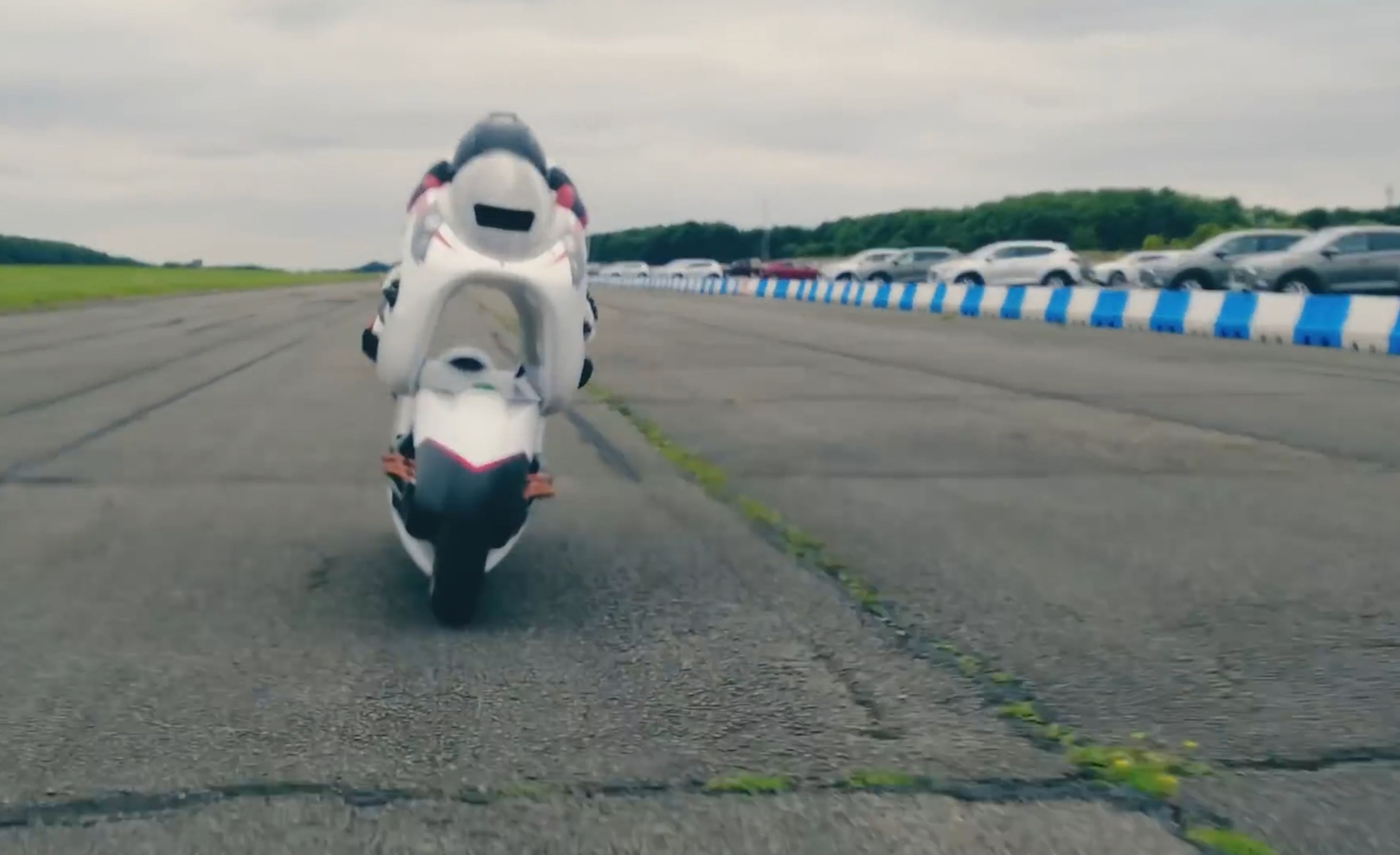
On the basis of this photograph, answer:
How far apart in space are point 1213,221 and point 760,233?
65.0 m

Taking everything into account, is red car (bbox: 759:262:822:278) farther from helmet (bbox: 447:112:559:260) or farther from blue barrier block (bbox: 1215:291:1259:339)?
helmet (bbox: 447:112:559:260)

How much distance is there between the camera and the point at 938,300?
39562 millimetres

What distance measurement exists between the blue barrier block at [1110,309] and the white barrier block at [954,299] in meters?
6.89

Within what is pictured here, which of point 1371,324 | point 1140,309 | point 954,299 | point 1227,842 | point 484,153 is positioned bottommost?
point 954,299

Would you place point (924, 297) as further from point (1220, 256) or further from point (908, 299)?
point (1220, 256)

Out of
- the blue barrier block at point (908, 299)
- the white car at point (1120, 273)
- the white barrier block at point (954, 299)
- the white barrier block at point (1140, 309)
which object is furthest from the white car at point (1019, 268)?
the white barrier block at point (1140, 309)

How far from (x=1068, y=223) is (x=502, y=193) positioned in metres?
108

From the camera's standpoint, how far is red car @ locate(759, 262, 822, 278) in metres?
75.9

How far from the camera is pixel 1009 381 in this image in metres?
16.3

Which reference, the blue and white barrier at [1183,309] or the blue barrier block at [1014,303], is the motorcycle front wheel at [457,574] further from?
the blue barrier block at [1014,303]

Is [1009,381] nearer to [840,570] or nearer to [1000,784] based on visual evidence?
[840,570]

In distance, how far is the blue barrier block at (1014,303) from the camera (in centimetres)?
3419

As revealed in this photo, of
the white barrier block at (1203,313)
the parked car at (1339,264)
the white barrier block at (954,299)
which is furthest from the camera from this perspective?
the white barrier block at (954,299)

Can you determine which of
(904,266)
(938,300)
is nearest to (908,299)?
(938,300)
